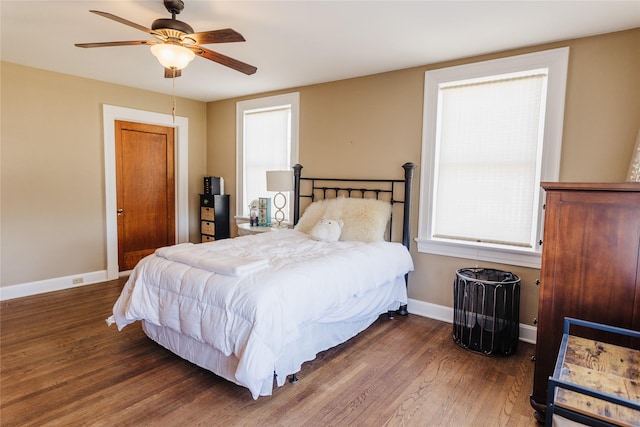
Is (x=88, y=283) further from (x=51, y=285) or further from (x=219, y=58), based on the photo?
(x=219, y=58)

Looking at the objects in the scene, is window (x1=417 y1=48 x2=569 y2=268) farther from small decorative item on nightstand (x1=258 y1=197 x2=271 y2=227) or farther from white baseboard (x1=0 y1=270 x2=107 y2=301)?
white baseboard (x1=0 y1=270 x2=107 y2=301)

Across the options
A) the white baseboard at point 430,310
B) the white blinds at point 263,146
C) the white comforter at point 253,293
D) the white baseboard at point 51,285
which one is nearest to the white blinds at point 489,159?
the white baseboard at point 430,310

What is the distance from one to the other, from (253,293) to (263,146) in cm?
314

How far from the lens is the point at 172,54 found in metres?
2.32

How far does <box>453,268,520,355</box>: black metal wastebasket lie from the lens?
9.27 feet

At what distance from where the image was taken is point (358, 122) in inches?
155

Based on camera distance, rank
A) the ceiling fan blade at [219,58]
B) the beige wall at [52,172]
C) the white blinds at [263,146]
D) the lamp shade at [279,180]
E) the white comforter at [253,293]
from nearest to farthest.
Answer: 1. the white comforter at [253,293]
2. the ceiling fan blade at [219,58]
3. the beige wall at [52,172]
4. the lamp shade at [279,180]
5. the white blinds at [263,146]

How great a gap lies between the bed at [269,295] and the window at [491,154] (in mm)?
364

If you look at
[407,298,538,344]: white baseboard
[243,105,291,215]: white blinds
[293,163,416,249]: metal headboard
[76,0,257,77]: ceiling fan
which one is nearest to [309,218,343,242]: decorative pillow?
[293,163,416,249]: metal headboard

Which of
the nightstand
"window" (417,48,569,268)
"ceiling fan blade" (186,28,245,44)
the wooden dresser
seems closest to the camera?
the wooden dresser

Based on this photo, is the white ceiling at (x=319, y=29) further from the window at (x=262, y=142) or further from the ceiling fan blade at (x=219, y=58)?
A: the window at (x=262, y=142)

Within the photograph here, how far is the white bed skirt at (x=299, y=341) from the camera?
7.27 feet

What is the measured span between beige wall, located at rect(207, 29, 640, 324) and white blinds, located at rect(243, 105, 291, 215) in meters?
0.28

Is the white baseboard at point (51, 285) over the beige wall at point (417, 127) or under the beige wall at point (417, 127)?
under
